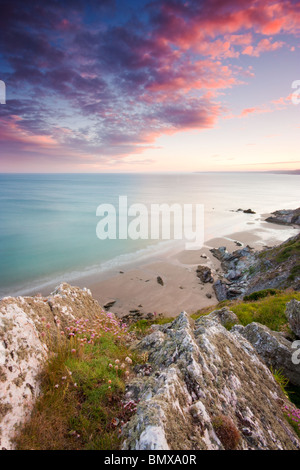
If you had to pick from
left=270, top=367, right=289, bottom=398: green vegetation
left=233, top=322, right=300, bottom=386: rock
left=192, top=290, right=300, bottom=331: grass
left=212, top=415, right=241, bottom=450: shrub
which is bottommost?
left=192, top=290, right=300, bottom=331: grass

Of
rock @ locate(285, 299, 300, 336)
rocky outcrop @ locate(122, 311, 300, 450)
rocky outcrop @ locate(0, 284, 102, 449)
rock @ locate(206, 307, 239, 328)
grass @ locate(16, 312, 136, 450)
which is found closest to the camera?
rocky outcrop @ locate(122, 311, 300, 450)

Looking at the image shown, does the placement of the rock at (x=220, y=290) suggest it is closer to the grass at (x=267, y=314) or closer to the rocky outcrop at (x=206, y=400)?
the grass at (x=267, y=314)

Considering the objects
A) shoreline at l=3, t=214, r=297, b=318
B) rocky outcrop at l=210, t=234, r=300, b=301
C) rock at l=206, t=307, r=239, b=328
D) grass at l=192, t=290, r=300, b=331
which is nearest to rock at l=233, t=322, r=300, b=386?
rock at l=206, t=307, r=239, b=328

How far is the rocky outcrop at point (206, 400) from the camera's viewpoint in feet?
10.9

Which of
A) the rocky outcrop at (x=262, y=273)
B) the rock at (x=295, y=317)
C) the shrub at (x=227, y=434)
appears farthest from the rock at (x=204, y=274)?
the shrub at (x=227, y=434)

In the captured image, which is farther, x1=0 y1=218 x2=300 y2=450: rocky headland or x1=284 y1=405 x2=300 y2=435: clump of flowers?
x1=284 y1=405 x2=300 y2=435: clump of flowers

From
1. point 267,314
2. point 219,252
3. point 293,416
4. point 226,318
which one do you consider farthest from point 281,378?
point 219,252

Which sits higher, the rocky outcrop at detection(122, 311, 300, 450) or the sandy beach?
the rocky outcrop at detection(122, 311, 300, 450)

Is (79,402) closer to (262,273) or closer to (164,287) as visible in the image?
(164,287)

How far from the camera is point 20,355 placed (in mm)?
4711

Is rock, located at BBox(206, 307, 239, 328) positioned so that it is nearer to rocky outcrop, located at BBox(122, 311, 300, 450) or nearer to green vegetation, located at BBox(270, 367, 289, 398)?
green vegetation, located at BBox(270, 367, 289, 398)

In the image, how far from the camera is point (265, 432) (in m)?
4.11

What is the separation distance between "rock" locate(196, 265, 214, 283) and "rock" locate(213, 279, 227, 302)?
1.75 metres

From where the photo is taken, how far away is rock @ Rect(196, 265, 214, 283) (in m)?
30.6
